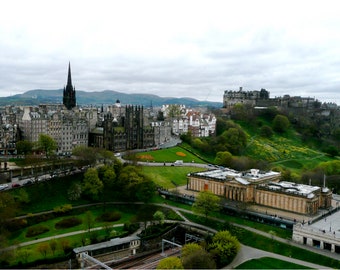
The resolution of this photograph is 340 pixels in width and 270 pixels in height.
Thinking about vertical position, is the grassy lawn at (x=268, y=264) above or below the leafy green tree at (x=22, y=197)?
below

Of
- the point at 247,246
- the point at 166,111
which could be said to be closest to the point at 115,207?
the point at 247,246

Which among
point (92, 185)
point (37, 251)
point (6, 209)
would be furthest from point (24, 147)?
point (37, 251)

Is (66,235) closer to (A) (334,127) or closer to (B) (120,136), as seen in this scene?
(B) (120,136)

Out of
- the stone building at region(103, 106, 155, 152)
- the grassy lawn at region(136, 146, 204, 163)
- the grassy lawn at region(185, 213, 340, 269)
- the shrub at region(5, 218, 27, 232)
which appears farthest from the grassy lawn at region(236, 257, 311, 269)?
the stone building at region(103, 106, 155, 152)

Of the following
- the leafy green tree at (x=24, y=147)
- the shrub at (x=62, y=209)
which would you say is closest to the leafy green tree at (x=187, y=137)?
the leafy green tree at (x=24, y=147)

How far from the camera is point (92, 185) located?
79812 mm

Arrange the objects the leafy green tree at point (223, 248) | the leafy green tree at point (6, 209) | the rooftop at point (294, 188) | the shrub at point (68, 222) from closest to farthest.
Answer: the leafy green tree at point (223, 248) → the leafy green tree at point (6, 209) → the shrub at point (68, 222) → the rooftop at point (294, 188)

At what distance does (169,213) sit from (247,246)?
17727 millimetres

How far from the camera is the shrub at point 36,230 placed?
64.9m

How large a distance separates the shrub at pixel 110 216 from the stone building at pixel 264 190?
2120cm

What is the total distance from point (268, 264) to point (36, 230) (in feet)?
123

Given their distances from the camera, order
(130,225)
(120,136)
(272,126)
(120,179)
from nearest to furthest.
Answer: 1. (130,225)
2. (120,179)
3. (120,136)
4. (272,126)

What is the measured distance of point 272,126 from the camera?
167000 mm

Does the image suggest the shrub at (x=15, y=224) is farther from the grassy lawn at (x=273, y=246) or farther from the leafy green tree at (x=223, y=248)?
the leafy green tree at (x=223, y=248)
